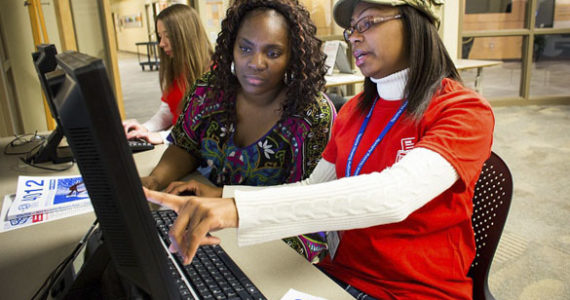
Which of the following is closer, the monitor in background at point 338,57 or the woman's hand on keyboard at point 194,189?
the woman's hand on keyboard at point 194,189

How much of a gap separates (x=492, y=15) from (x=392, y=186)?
19.4 ft

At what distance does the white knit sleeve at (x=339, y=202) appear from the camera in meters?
0.72

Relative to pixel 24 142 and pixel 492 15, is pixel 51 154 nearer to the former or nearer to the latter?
pixel 24 142

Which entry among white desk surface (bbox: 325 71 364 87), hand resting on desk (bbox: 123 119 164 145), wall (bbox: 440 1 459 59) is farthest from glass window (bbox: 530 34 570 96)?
hand resting on desk (bbox: 123 119 164 145)

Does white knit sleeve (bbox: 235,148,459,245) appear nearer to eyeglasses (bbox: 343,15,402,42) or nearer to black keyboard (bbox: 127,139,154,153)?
eyeglasses (bbox: 343,15,402,42)

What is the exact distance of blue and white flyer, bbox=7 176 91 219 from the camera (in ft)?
4.03

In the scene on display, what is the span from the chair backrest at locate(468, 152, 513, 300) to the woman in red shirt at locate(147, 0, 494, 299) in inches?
2.4

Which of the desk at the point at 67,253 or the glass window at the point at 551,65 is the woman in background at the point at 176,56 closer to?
the desk at the point at 67,253

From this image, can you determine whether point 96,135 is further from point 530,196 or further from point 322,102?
point 530,196

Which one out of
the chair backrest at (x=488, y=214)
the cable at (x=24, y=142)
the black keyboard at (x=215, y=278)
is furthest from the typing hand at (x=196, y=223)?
the cable at (x=24, y=142)

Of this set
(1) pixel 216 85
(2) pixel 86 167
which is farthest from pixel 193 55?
(2) pixel 86 167

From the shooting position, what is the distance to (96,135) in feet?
1.43

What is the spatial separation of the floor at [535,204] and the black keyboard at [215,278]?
156 cm

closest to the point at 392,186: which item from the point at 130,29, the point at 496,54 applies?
the point at 496,54
